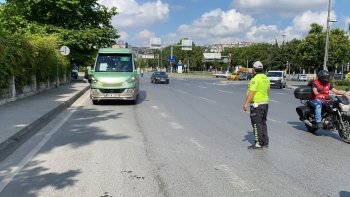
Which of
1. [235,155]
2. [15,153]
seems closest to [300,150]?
[235,155]

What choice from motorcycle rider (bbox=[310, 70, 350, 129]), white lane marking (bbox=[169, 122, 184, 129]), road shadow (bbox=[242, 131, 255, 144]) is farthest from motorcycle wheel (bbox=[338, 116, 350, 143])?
white lane marking (bbox=[169, 122, 184, 129])

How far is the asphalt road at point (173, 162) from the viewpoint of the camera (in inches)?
185

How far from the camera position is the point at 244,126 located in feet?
32.3

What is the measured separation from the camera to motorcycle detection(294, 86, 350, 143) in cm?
769

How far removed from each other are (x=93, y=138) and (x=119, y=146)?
1070mm

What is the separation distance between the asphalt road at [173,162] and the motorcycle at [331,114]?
303mm

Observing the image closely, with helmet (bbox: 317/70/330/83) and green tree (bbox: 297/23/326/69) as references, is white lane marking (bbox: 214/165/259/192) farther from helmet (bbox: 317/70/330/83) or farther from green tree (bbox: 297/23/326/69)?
green tree (bbox: 297/23/326/69)

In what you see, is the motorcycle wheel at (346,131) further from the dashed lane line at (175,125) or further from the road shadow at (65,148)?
the road shadow at (65,148)

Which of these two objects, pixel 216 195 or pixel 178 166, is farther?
pixel 178 166

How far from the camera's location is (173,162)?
5.99m

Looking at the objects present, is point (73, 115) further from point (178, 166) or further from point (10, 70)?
point (178, 166)

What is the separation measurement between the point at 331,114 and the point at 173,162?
4.28 meters

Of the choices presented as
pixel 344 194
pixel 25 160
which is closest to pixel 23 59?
pixel 25 160

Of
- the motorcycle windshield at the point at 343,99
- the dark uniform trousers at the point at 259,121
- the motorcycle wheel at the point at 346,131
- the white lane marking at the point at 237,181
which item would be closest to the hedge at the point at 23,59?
the dark uniform trousers at the point at 259,121
